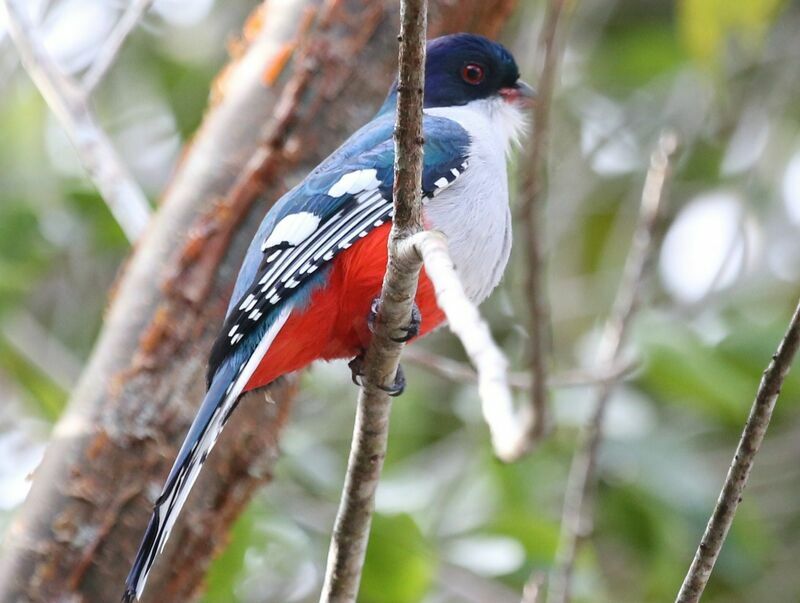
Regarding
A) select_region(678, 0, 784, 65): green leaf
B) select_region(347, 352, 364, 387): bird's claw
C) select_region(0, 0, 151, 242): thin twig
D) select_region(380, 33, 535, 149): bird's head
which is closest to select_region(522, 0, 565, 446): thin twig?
select_region(347, 352, 364, 387): bird's claw

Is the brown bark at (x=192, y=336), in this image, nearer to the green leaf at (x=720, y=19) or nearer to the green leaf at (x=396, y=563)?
the green leaf at (x=396, y=563)

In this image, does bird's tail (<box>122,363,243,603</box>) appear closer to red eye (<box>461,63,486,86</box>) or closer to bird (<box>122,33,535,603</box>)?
bird (<box>122,33,535,603</box>)

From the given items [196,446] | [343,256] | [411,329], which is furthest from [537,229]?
[196,446]

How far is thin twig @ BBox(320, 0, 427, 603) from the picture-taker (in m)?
2.12

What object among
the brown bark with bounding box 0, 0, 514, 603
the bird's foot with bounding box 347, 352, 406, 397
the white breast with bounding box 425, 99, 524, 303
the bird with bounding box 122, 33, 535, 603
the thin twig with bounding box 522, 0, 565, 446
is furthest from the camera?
the brown bark with bounding box 0, 0, 514, 603

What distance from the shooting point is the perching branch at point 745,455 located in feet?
5.90

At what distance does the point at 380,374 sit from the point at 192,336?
1.14m

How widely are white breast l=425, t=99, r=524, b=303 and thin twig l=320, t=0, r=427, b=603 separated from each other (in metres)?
0.48

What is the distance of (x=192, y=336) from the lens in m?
3.47

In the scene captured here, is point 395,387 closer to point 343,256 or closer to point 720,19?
point 343,256

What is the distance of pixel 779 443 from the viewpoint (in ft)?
18.2

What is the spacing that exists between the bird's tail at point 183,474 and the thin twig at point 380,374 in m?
0.31

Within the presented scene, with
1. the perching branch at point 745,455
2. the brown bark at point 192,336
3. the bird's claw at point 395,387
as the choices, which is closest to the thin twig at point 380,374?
the bird's claw at point 395,387

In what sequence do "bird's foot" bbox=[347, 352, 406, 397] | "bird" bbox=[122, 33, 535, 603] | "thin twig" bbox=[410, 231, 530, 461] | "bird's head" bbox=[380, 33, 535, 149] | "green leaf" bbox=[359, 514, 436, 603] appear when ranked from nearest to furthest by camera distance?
"thin twig" bbox=[410, 231, 530, 461]
"bird's foot" bbox=[347, 352, 406, 397]
"bird" bbox=[122, 33, 535, 603]
"bird's head" bbox=[380, 33, 535, 149]
"green leaf" bbox=[359, 514, 436, 603]
